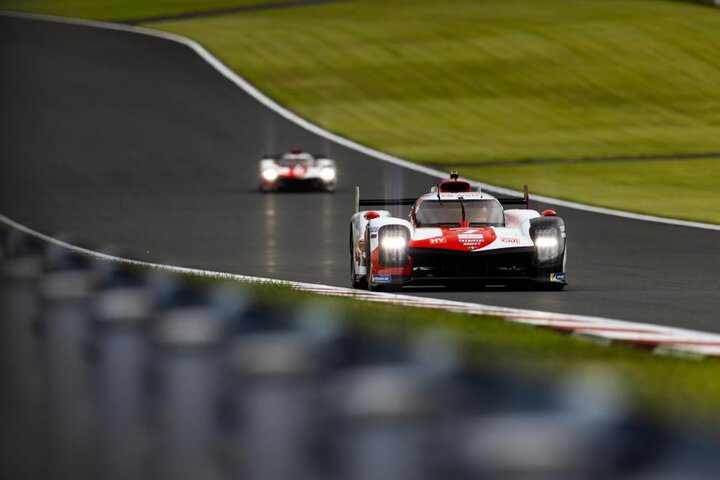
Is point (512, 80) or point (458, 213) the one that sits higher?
point (512, 80)

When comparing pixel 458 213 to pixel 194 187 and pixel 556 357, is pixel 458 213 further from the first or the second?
pixel 194 187

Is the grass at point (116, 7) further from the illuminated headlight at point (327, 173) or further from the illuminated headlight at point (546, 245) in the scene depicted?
the illuminated headlight at point (546, 245)

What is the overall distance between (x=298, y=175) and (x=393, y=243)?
18.7 m

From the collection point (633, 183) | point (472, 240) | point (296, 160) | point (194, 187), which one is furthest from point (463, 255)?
point (194, 187)

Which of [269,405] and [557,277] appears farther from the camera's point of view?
[557,277]

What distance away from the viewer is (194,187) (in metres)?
37.0

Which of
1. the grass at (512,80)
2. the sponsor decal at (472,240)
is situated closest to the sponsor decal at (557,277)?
the sponsor decal at (472,240)

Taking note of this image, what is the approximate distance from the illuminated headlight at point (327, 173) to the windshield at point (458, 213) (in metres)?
17.0

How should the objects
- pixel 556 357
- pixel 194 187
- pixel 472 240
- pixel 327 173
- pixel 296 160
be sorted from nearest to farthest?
1. pixel 556 357
2. pixel 472 240
3. pixel 327 173
4. pixel 296 160
5. pixel 194 187

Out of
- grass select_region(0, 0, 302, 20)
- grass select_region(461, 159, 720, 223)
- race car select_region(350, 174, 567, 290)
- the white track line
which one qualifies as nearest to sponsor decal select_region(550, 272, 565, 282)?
race car select_region(350, 174, 567, 290)

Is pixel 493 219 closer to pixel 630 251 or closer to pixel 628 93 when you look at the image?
pixel 630 251

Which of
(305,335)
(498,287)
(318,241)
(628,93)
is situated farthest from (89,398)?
(628,93)

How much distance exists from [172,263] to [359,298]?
24.1 ft

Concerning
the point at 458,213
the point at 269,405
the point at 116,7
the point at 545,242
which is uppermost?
the point at 116,7
